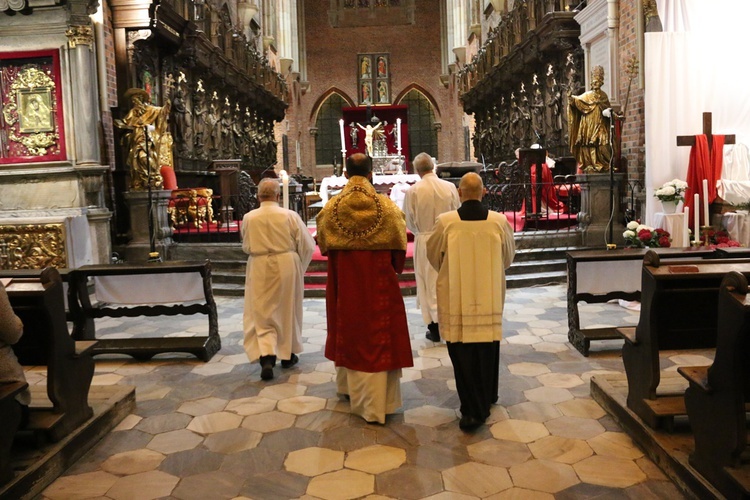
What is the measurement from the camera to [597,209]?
9133mm

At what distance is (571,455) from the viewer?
3471 millimetres

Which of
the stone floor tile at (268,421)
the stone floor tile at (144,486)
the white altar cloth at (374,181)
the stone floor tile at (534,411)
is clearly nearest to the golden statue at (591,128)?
the white altar cloth at (374,181)

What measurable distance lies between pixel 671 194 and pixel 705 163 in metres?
0.73

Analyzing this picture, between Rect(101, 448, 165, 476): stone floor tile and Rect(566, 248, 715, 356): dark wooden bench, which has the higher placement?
Rect(566, 248, 715, 356): dark wooden bench

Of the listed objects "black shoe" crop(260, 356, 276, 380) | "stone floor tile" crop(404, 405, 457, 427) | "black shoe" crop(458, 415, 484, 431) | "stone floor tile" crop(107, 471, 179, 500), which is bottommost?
"stone floor tile" crop(107, 471, 179, 500)

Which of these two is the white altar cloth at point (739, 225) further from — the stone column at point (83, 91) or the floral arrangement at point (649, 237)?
the stone column at point (83, 91)

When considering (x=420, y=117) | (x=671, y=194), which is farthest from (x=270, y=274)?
(x=420, y=117)

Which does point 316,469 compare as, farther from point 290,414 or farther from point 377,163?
point 377,163

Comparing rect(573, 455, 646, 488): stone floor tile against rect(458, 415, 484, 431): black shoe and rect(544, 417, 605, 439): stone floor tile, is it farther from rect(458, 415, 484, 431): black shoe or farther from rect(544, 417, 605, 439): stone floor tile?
rect(458, 415, 484, 431): black shoe

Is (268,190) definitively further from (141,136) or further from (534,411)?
(141,136)

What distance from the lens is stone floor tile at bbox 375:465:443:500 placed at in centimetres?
310

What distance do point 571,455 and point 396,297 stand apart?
131 cm

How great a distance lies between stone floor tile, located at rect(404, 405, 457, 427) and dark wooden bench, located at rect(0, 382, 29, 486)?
2.13 metres

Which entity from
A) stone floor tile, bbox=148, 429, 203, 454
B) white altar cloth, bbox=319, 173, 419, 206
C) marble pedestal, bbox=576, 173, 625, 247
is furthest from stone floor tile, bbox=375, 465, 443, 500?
white altar cloth, bbox=319, 173, 419, 206
